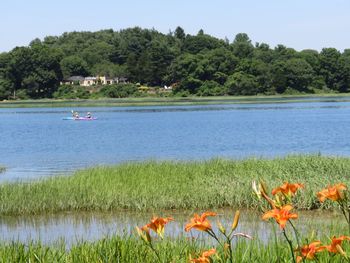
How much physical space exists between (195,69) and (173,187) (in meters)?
119

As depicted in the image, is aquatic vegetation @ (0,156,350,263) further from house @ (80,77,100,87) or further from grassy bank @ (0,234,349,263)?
house @ (80,77,100,87)

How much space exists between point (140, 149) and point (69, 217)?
2304 cm

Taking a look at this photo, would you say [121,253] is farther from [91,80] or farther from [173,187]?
[91,80]

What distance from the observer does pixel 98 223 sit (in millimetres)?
14195

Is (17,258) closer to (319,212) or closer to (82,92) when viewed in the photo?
(319,212)

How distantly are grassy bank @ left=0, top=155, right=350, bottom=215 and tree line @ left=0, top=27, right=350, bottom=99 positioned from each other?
110 meters

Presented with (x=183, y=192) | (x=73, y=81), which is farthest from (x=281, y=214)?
(x=73, y=81)

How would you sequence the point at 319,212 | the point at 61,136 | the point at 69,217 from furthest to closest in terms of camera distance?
the point at 61,136, the point at 69,217, the point at 319,212

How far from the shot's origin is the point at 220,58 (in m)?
142

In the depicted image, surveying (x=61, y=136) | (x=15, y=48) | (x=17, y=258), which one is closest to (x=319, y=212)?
(x=17, y=258)

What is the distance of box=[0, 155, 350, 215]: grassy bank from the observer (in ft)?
49.6

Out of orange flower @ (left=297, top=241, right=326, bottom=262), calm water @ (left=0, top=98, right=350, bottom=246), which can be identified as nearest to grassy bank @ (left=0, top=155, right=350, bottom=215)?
calm water @ (left=0, top=98, right=350, bottom=246)

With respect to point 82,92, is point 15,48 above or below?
above

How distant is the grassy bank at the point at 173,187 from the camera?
15.1 m
